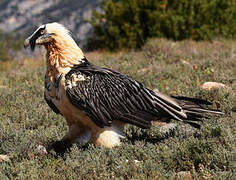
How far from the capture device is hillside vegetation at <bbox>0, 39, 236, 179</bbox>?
477cm

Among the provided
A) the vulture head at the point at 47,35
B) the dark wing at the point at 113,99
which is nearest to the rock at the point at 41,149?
the dark wing at the point at 113,99

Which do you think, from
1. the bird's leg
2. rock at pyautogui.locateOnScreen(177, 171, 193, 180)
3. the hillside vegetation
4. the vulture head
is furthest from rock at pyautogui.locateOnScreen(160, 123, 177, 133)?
the vulture head

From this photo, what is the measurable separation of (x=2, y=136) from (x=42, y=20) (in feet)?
5.92

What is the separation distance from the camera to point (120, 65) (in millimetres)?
12672

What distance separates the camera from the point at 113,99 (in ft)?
19.0

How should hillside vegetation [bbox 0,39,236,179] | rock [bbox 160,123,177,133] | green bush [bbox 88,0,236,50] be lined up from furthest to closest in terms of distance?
green bush [bbox 88,0,236,50] → rock [bbox 160,123,177,133] → hillside vegetation [bbox 0,39,236,179]

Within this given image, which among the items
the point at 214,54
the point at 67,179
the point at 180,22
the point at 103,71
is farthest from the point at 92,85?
the point at 180,22

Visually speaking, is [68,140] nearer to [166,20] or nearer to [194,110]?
[194,110]

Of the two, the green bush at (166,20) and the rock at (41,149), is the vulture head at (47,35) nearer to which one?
the rock at (41,149)

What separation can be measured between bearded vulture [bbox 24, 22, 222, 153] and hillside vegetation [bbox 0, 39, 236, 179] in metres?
0.26

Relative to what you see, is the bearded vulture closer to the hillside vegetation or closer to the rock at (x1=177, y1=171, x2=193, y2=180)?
the hillside vegetation

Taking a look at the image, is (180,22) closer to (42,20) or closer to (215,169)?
(42,20)

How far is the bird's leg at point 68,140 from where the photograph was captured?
593cm

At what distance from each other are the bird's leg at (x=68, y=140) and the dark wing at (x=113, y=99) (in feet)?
1.39
